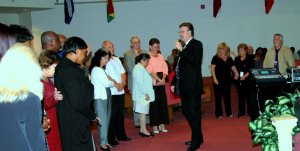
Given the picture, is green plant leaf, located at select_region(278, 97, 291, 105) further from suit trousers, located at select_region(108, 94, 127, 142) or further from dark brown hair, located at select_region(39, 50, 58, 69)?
suit trousers, located at select_region(108, 94, 127, 142)

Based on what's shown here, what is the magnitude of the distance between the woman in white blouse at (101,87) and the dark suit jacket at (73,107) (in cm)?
165

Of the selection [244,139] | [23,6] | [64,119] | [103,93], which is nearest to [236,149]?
[244,139]

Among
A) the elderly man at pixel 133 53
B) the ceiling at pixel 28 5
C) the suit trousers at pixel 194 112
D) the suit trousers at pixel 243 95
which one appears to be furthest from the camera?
the ceiling at pixel 28 5

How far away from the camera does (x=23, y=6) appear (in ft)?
45.0

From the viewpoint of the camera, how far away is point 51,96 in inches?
148

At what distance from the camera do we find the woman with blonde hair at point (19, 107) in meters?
2.42

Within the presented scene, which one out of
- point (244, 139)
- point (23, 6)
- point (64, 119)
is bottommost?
point (244, 139)

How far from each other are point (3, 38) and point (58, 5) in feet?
43.4

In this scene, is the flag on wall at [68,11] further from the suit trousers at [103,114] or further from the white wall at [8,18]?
the suit trousers at [103,114]

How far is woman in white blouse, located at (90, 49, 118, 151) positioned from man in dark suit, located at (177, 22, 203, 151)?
980mm

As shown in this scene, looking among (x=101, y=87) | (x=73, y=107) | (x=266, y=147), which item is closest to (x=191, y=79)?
(x=101, y=87)

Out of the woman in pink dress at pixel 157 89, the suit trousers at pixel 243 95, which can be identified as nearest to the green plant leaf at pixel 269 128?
the woman in pink dress at pixel 157 89

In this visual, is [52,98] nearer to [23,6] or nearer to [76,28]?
[23,6]

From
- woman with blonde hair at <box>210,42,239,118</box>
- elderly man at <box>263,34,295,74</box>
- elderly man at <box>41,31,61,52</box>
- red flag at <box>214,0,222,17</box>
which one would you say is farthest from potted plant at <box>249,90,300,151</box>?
red flag at <box>214,0,222,17</box>
